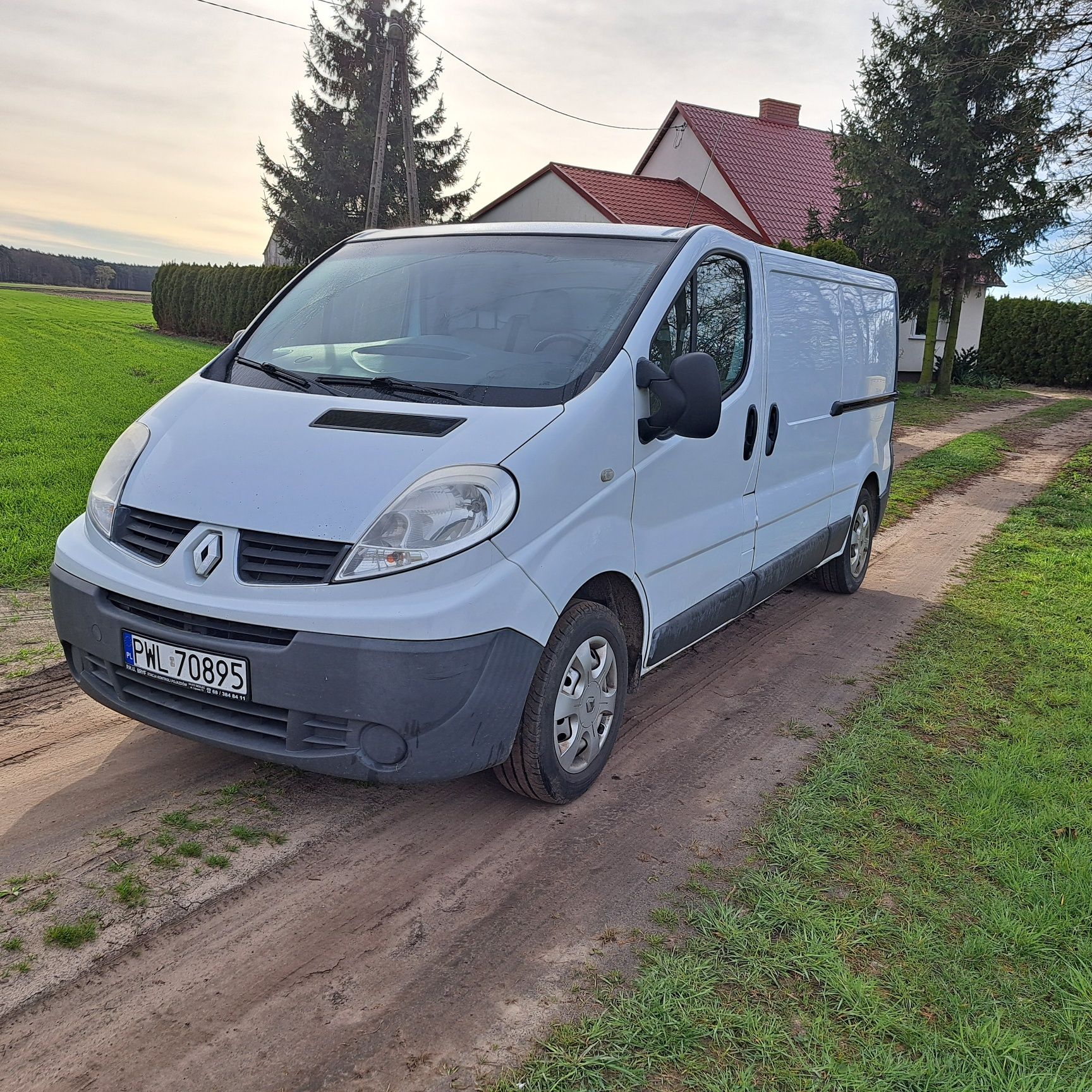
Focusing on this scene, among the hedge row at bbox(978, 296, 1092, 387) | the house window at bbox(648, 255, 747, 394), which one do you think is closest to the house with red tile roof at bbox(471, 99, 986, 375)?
the hedge row at bbox(978, 296, 1092, 387)

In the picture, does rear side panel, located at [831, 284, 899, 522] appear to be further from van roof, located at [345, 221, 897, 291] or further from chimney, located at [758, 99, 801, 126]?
chimney, located at [758, 99, 801, 126]

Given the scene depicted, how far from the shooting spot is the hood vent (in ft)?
10.9

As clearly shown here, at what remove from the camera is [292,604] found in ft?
9.90

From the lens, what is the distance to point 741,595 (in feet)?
15.8

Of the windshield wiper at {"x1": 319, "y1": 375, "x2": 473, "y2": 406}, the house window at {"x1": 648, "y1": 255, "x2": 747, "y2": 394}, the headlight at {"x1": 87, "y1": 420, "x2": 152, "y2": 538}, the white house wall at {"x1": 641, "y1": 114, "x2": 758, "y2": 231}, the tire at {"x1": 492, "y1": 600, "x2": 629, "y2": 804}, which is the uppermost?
the white house wall at {"x1": 641, "y1": 114, "x2": 758, "y2": 231}

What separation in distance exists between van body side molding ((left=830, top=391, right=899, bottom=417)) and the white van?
1.14 meters

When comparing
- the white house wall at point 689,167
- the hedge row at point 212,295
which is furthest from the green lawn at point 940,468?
the hedge row at point 212,295

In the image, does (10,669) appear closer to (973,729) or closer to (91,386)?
(973,729)

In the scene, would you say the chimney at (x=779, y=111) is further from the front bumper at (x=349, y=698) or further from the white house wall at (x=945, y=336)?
the front bumper at (x=349, y=698)

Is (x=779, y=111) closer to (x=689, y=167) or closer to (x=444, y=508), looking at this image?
(x=689, y=167)

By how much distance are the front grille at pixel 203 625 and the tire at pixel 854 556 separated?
14.5 feet

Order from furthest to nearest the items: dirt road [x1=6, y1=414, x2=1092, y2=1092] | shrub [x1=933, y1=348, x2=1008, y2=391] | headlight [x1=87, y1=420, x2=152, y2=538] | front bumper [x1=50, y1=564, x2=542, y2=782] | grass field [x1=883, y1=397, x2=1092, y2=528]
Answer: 1. shrub [x1=933, y1=348, x2=1008, y2=391]
2. grass field [x1=883, y1=397, x2=1092, y2=528]
3. headlight [x1=87, y1=420, x2=152, y2=538]
4. front bumper [x1=50, y1=564, x2=542, y2=782]
5. dirt road [x1=6, y1=414, x2=1092, y2=1092]

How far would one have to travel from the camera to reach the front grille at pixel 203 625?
10.0 feet

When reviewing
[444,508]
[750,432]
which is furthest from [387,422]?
[750,432]
